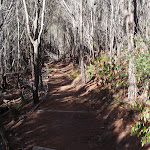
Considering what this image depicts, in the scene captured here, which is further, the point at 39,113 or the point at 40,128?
the point at 39,113

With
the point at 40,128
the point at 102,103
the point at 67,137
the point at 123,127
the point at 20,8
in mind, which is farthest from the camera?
the point at 20,8

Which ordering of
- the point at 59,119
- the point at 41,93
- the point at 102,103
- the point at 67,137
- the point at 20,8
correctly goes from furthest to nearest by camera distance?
the point at 20,8 < the point at 41,93 < the point at 102,103 < the point at 59,119 < the point at 67,137

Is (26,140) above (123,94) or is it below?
below

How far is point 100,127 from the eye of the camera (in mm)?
5680

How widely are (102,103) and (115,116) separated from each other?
5.97 feet

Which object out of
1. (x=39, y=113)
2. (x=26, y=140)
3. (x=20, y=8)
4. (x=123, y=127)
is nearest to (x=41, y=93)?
(x=39, y=113)

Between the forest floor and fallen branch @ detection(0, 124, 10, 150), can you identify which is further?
the forest floor

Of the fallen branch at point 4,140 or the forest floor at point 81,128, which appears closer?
the fallen branch at point 4,140

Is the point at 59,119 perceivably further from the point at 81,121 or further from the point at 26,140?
the point at 26,140

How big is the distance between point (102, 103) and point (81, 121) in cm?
156

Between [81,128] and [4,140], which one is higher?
[4,140]

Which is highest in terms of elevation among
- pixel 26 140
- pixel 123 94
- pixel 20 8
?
Answer: pixel 20 8

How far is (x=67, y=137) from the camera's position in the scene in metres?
5.14

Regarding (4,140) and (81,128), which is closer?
(4,140)
